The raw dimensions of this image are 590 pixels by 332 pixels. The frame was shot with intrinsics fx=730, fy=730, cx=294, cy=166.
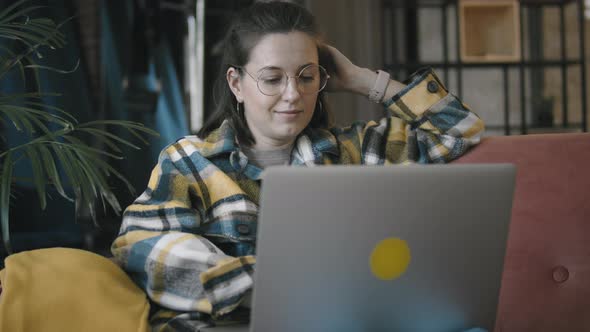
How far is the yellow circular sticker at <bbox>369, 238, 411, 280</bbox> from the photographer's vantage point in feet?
3.34

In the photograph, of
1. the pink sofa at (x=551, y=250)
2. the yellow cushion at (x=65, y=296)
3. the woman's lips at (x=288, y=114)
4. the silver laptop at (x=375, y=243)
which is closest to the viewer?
the silver laptop at (x=375, y=243)

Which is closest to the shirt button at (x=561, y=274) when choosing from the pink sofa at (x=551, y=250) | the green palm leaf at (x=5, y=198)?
the pink sofa at (x=551, y=250)

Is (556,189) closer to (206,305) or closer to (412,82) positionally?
(412,82)

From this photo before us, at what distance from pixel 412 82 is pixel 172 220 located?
70cm

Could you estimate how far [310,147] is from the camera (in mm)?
1726

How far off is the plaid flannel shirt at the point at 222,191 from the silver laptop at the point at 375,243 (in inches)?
11.1

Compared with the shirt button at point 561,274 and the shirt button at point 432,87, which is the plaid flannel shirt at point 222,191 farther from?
the shirt button at point 561,274

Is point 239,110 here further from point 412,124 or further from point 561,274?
point 561,274

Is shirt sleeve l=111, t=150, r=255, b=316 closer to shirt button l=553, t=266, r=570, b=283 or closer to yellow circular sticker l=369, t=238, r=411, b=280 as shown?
yellow circular sticker l=369, t=238, r=411, b=280

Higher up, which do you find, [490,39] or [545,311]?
[490,39]

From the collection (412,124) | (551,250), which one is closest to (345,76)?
(412,124)

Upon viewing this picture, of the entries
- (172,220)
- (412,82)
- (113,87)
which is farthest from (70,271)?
(113,87)

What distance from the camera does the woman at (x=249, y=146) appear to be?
1.39 metres

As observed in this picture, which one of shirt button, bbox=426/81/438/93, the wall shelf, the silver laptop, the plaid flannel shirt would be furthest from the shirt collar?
the wall shelf
